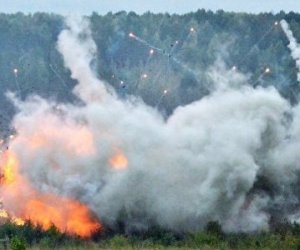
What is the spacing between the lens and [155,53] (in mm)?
93312

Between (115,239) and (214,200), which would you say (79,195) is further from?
(214,200)

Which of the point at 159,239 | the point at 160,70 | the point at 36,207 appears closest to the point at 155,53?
the point at 160,70

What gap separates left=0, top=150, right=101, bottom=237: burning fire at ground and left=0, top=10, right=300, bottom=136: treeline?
20866 mm

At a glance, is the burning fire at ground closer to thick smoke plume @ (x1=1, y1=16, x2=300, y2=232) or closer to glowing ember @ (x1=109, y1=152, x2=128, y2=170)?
thick smoke plume @ (x1=1, y1=16, x2=300, y2=232)

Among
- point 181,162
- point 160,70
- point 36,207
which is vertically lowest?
point 36,207

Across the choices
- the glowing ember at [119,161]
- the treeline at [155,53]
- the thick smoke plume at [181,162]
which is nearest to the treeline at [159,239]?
the thick smoke plume at [181,162]

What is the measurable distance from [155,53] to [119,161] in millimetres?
43417

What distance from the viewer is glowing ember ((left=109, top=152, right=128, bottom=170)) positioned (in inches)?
1994

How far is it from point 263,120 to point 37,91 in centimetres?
4217

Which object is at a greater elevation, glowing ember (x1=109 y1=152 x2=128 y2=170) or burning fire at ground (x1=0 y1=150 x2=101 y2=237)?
glowing ember (x1=109 y1=152 x2=128 y2=170)

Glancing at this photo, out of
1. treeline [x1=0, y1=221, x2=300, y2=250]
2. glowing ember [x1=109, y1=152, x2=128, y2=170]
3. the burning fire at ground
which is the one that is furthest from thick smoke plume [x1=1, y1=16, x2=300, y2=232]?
treeline [x1=0, y1=221, x2=300, y2=250]

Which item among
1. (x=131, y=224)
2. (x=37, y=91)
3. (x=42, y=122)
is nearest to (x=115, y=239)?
(x=131, y=224)

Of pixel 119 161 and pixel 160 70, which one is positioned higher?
pixel 160 70

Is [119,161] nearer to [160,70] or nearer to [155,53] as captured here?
[160,70]
